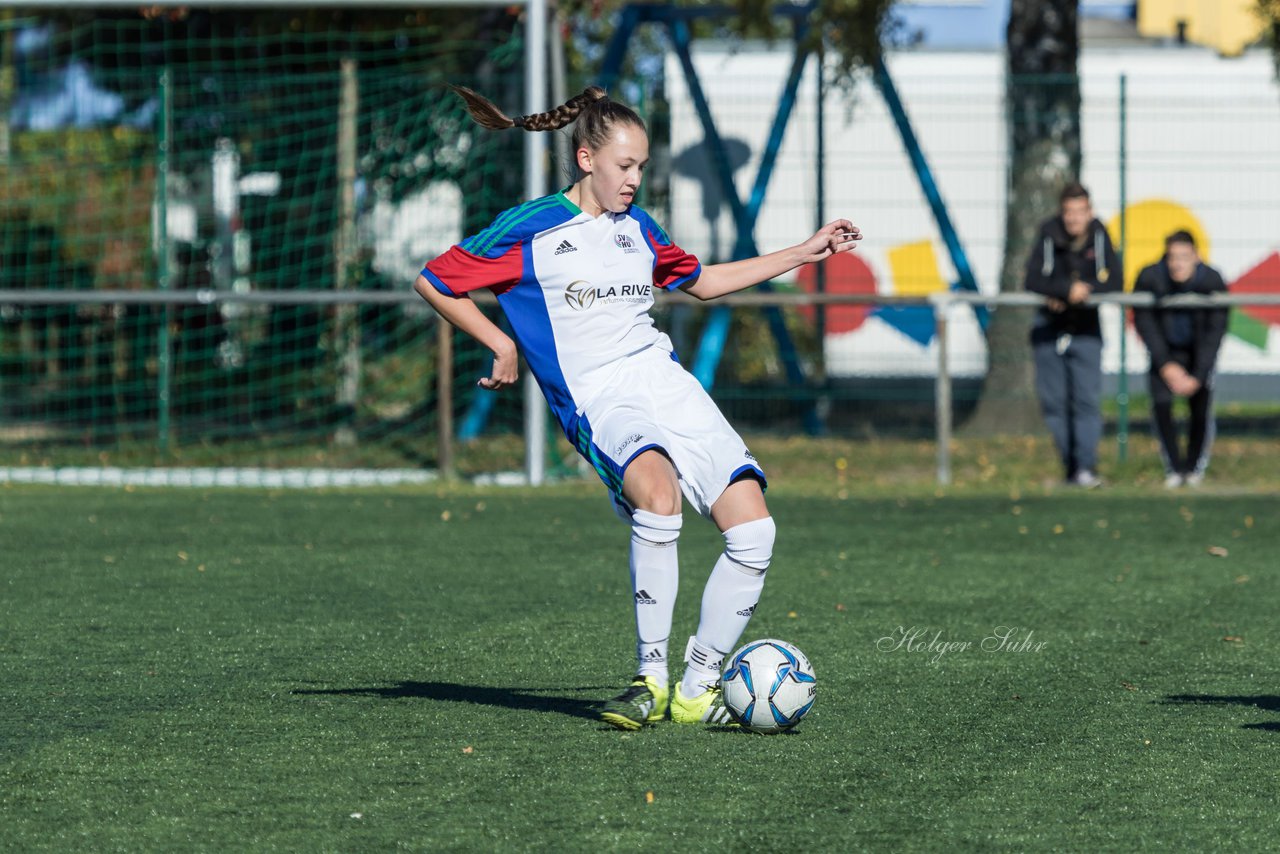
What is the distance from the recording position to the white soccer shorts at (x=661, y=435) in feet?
16.0

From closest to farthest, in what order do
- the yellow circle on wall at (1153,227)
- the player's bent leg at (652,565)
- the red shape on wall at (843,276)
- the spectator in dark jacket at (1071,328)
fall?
the player's bent leg at (652,565) < the spectator in dark jacket at (1071,328) < the yellow circle on wall at (1153,227) < the red shape on wall at (843,276)

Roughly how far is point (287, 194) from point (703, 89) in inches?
141

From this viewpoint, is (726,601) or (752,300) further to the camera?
(752,300)

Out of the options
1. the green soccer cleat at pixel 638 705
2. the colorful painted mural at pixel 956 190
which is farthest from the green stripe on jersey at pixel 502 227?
the colorful painted mural at pixel 956 190

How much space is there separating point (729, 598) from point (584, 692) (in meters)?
0.66

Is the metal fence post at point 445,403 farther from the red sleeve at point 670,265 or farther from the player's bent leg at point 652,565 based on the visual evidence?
the player's bent leg at point 652,565

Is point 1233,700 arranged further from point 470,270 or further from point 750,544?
point 470,270

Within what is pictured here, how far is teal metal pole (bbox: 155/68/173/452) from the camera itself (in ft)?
44.8

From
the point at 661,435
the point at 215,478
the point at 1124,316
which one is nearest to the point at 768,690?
the point at 661,435

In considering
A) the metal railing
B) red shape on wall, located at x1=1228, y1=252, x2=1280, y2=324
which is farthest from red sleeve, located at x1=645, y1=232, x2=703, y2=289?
red shape on wall, located at x1=1228, y1=252, x2=1280, y2=324

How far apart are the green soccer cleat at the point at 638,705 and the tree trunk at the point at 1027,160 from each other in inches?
347

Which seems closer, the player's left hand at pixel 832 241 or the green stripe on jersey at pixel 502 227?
the green stripe on jersey at pixel 502 227

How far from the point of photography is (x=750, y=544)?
192 inches

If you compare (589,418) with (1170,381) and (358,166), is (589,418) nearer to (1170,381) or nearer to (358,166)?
(1170,381)
